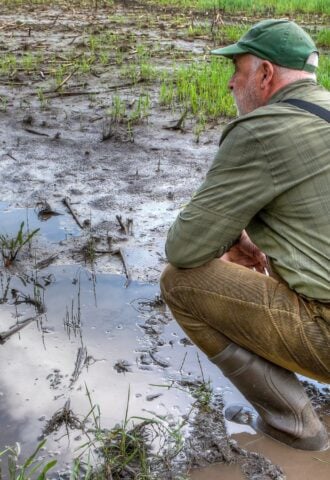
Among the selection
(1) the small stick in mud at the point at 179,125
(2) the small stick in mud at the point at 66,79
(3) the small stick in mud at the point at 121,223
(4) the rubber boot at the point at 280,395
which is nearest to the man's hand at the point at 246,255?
(4) the rubber boot at the point at 280,395

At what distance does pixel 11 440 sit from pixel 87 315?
0.99m

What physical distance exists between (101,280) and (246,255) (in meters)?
1.21

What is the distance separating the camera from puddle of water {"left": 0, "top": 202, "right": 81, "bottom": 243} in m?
4.49

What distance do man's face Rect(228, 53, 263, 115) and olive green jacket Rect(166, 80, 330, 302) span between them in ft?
0.38

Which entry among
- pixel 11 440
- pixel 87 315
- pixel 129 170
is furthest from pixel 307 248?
pixel 129 170

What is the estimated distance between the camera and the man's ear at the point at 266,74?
2.58 m

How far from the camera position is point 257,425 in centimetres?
292

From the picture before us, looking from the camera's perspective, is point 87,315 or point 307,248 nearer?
point 307,248

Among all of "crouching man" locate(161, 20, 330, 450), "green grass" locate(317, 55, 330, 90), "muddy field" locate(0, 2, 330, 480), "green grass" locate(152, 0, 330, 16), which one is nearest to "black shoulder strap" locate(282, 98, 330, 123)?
"crouching man" locate(161, 20, 330, 450)

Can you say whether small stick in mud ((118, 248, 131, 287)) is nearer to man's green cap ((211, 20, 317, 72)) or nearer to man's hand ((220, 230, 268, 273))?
man's hand ((220, 230, 268, 273))

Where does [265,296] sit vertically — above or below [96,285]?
above

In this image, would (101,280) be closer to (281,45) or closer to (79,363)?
(79,363)

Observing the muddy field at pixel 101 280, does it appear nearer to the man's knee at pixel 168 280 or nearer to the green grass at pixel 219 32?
the man's knee at pixel 168 280

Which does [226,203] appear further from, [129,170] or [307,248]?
[129,170]
